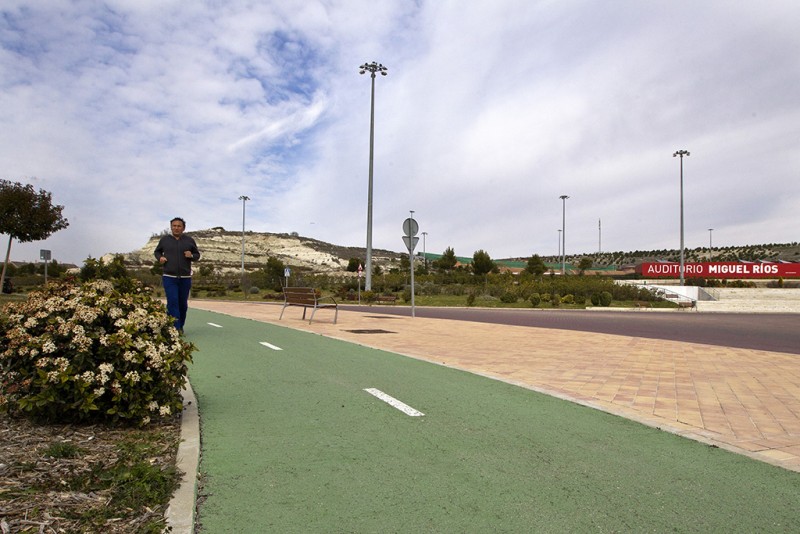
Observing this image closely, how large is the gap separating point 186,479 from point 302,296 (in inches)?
479

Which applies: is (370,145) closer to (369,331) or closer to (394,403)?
(369,331)

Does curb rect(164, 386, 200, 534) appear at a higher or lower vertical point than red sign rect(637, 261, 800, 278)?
lower

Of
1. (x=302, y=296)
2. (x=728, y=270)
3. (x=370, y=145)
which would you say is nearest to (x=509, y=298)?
(x=370, y=145)

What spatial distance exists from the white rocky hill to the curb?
92.6 metres

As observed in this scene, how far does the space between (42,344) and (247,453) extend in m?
1.70

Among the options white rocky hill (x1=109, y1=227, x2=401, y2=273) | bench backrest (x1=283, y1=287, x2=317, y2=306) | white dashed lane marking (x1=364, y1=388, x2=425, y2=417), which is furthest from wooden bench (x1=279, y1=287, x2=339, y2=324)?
white rocky hill (x1=109, y1=227, x2=401, y2=273)

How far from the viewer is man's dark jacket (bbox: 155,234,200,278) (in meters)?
8.62

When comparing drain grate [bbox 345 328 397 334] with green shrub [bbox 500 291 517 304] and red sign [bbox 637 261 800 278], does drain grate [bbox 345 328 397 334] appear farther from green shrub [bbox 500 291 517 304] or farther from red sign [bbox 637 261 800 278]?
red sign [bbox 637 261 800 278]

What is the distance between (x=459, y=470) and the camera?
335 centimetres

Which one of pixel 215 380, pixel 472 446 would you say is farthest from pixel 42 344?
pixel 472 446

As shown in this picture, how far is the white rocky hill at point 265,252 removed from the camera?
10306 cm

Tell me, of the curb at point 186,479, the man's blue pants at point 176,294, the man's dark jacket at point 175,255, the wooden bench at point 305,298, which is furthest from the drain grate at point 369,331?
the curb at point 186,479

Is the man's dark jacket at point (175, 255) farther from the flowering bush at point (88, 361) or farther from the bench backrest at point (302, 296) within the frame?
the bench backrest at point (302, 296)

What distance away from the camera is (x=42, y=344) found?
390cm
